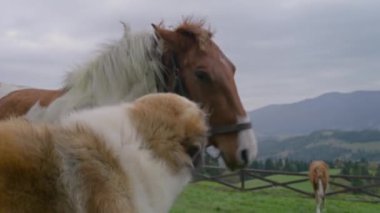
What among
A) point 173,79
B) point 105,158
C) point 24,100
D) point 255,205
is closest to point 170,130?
point 105,158

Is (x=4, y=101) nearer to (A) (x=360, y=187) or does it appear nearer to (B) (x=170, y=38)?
(B) (x=170, y=38)

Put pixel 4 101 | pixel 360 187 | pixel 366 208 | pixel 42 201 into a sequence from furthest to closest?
pixel 360 187 < pixel 366 208 < pixel 4 101 < pixel 42 201

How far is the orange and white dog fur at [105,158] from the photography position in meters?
1.47

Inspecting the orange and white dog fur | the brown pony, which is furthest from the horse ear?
the orange and white dog fur

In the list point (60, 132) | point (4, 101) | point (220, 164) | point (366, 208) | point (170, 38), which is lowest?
point (366, 208)

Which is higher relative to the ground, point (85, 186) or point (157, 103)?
point (157, 103)

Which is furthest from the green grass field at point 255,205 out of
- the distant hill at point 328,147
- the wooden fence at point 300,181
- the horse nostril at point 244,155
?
the distant hill at point 328,147

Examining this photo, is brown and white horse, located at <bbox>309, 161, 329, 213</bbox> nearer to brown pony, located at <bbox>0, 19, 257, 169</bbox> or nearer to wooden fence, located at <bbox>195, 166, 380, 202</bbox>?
wooden fence, located at <bbox>195, 166, 380, 202</bbox>

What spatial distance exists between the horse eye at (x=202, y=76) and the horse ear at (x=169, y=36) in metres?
0.30

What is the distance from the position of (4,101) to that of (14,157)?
3952mm

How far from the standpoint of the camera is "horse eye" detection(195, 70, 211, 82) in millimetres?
3924

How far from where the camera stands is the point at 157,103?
176cm

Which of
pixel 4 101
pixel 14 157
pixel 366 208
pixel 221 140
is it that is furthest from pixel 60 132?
pixel 366 208

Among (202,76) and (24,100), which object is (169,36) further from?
(24,100)
